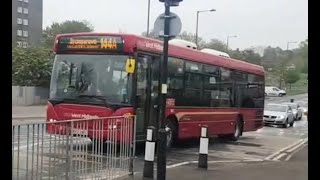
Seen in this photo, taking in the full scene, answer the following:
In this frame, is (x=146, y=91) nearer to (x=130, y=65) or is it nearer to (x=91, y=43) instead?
(x=130, y=65)

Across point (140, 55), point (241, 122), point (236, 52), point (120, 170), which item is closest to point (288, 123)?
point (241, 122)

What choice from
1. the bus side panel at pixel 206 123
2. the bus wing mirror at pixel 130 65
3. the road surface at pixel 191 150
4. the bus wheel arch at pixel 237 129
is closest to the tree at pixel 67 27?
the bus wheel arch at pixel 237 129

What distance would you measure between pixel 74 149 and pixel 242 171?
14.8 ft

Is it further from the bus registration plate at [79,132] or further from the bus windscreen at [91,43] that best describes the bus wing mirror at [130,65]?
A: the bus registration plate at [79,132]

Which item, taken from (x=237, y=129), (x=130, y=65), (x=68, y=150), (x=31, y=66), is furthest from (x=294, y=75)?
(x=31, y=66)

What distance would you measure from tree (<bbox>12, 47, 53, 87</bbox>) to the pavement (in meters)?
30.3

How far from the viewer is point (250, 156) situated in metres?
14.9

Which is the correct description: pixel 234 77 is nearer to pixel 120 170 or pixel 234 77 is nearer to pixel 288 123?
pixel 120 170

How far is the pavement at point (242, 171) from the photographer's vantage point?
10.2 meters

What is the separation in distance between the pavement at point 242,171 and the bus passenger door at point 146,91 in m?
1.85

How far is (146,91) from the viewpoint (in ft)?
42.2

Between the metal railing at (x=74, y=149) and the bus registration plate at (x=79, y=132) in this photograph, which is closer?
the metal railing at (x=74, y=149)

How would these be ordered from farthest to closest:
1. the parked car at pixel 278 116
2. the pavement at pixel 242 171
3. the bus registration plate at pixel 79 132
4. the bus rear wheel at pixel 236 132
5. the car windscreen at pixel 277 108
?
1. the car windscreen at pixel 277 108
2. the parked car at pixel 278 116
3. the bus rear wheel at pixel 236 132
4. the pavement at pixel 242 171
5. the bus registration plate at pixel 79 132

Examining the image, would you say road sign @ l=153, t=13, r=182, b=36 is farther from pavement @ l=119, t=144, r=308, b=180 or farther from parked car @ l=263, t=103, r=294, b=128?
parked car @ l=263, t=103, r=294, b=128
